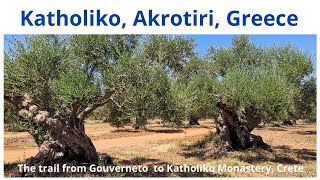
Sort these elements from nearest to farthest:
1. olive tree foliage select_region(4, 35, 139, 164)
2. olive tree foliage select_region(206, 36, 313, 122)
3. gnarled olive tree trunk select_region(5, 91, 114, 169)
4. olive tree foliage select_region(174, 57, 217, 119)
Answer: olive tree foliage select_region(4, 35, 139, 164)
gnarled olive tree trunk select_region(5, 91, 114, 169)
olive tree foliage select_region(206, 36, 313, 122)
olive tree foliage select_region(174, 57, 217, 119)

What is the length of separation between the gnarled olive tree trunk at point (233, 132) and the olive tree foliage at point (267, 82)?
2.20 m

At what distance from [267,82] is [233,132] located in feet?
21.1

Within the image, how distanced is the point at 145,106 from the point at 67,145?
4.20 metres

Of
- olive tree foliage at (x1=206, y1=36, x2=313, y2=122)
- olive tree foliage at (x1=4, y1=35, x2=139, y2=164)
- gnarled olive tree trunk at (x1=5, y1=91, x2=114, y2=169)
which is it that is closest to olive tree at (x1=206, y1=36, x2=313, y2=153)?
olive tree foliage at (x1=206, y1=36, x2=313, y2=122)

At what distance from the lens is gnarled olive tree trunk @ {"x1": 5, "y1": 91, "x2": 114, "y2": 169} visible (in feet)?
47.8

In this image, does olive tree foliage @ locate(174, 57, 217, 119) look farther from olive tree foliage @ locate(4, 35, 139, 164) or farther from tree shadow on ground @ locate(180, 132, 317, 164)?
olive tree foliage @ locate(4, 35, 139, 164)

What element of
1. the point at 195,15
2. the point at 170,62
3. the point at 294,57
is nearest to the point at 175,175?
the point at 170,62

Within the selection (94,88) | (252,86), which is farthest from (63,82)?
(252,86)

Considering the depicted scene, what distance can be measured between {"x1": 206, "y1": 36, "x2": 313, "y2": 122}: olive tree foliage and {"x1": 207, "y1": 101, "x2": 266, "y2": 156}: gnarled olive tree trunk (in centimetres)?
220

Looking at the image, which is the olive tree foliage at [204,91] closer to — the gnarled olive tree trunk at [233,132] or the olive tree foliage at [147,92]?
the gnarled olive tree trunk at [233,132]

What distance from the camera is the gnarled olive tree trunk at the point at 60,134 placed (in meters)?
14.6

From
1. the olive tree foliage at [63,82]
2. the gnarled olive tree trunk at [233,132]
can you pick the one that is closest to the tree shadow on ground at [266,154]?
the gnarled olive tree trunk at [233,132]

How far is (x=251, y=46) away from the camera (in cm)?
3002

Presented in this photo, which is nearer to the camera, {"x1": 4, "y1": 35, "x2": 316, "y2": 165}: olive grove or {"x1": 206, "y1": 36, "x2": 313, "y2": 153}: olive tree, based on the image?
{"x1": 4, "y1": 35, "x2": 316, "y2": 165}: olive grove
